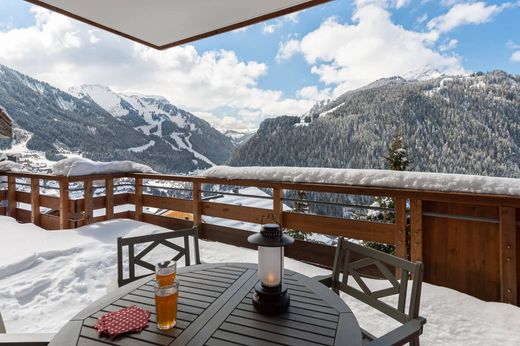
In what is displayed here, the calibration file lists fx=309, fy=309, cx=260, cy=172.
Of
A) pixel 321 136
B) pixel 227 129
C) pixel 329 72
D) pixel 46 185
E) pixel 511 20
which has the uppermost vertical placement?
pixel 511 20

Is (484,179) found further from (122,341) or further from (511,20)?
(511,20)

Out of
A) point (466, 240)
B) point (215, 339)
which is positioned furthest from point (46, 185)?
point (466, 240)

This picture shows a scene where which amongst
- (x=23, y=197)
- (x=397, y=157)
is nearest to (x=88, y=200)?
(x=23, y=197)

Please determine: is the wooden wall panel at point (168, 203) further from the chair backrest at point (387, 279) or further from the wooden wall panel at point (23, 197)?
the chair backrest at point (387, 279)

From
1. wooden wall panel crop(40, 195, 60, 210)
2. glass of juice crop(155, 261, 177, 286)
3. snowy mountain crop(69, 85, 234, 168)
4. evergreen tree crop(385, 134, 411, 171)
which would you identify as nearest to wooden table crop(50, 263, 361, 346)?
glass of juice crop(155, 261, 177, 286)

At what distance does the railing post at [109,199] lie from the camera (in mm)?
4672

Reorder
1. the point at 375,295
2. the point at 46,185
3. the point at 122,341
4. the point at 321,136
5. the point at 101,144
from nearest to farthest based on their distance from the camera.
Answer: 1. the point at 122,341
2. the point at 375,295
3. the point at 46,185
4. the point at 321,136
5. the point at 101,144

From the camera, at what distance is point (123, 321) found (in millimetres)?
1038

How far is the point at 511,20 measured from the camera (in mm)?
37562

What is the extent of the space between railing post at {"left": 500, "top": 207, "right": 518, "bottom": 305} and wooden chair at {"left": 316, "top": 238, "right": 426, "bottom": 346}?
1187mm

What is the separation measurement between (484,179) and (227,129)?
119 ft

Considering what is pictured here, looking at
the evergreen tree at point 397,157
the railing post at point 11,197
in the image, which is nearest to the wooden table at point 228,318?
the railing post at point 11,197

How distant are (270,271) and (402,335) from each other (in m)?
0.48

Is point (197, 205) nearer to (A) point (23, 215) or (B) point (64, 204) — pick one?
(B) point (64, 204)
